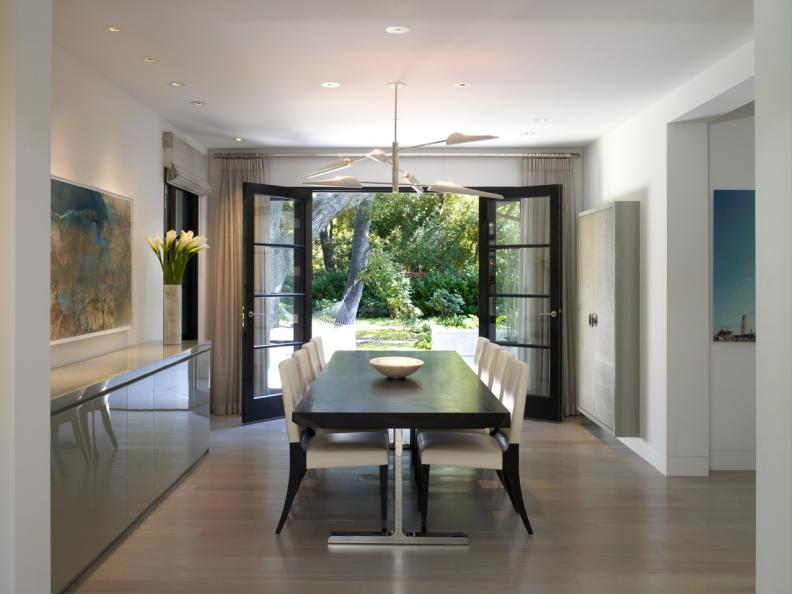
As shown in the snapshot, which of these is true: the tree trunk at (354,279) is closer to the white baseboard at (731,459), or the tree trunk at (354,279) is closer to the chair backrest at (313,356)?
the chair backrest at (313,356)

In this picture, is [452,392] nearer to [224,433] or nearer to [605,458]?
[605,458]

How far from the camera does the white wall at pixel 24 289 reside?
2279mm

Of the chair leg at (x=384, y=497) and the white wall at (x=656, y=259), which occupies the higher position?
the white wall at (x=656, y=259)

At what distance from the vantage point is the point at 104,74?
449 cm

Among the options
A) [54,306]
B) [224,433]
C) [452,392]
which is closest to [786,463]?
[452,392]

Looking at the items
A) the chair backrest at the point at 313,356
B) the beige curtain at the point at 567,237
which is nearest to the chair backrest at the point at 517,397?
the chair backrest at the point at 313,356

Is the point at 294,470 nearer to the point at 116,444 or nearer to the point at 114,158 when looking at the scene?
the point at 116,444

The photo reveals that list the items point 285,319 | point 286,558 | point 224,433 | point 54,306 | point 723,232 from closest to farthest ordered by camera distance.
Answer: point 286,558 < point 54,306 < point 723,232 < point 224,433 < point 285,319

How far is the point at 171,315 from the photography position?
198 inches

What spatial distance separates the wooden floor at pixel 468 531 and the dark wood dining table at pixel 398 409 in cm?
14

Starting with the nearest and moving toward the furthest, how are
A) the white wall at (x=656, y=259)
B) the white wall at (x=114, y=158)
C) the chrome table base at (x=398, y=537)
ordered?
1. the chrome table base at (x=398, y=537)
2. the white wall at (x=114, y=158)
3. the white wall at (x=656, y=259)

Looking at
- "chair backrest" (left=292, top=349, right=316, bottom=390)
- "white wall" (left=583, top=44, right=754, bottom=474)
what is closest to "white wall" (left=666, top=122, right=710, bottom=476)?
"white wall" (left=583, top=44, right=754, bottom=474)

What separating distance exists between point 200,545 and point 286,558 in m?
0.49

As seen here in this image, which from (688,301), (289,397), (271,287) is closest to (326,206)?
(271,287)
